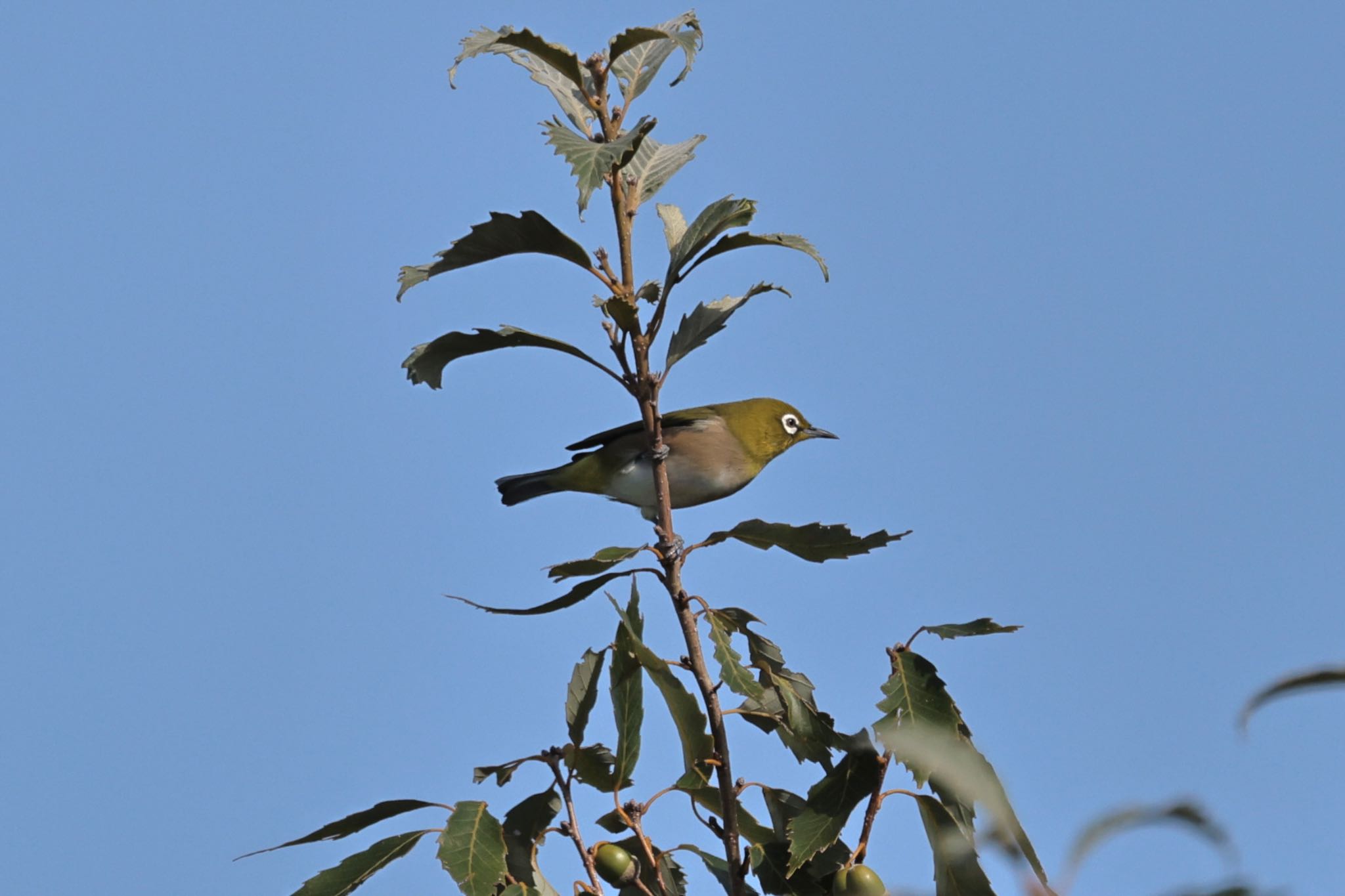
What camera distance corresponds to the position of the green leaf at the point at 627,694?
380 cm

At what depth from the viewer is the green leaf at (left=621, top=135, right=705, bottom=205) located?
4.16 meters

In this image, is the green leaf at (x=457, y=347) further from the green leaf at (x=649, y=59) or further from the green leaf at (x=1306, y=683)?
the green leaf at (x=1306, y=683)

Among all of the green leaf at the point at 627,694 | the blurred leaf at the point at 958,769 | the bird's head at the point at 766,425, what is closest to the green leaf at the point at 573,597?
the green leaf at the point at 627,694

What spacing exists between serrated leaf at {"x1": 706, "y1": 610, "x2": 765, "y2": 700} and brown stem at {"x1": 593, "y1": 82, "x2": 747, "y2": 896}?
0.21 feet

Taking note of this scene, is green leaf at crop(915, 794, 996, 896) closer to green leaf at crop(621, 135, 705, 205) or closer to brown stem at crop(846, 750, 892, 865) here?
brown stem at crop(846, 750, 892, 865)

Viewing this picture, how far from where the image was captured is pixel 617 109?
4.09 m

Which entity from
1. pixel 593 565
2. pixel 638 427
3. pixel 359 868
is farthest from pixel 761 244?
pixel 638 427

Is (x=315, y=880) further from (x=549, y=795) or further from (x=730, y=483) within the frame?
(x=730, y=483)

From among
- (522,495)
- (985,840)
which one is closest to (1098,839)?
(985,840)

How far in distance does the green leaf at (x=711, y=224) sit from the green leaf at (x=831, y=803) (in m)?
1.54

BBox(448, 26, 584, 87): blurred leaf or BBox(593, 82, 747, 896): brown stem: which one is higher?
BBox(448, 26, 584, 87): blurred leaf

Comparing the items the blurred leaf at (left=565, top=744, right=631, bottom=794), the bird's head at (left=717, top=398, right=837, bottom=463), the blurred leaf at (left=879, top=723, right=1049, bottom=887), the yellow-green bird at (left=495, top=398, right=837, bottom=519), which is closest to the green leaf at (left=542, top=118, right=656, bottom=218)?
the blurred leaf at (left=565, top=744, right=631, bottom=794)

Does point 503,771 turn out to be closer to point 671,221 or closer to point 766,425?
point 671,221

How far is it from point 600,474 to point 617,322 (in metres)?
4.28
